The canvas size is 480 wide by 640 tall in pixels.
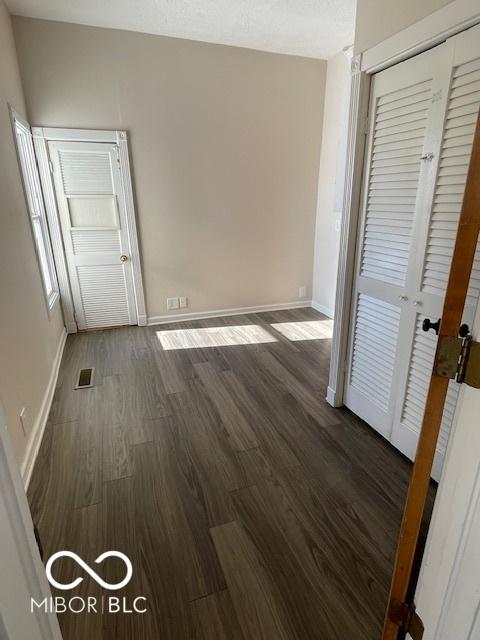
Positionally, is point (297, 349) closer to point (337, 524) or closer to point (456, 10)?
point (337, 524)

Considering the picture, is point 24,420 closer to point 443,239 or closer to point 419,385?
point 419,385

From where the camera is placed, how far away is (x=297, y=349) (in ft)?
11.5

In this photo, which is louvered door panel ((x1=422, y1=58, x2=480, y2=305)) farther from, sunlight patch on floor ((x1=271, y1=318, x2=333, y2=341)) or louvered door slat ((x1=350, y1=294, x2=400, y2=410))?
sunlight patch on floor ((x1=271, y1=318, x2=333, y2=341))

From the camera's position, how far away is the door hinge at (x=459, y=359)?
2.08 ft

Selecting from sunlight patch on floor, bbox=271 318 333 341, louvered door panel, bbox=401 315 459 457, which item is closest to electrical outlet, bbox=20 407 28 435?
louvered door panel, bbox=401 315 459 457

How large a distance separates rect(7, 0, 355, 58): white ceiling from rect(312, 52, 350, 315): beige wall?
1.19 ft

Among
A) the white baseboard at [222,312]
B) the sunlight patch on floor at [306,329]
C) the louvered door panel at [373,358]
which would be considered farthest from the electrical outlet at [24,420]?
the sunlight patch on floor at [306,329]

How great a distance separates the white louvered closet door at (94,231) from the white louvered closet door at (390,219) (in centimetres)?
266

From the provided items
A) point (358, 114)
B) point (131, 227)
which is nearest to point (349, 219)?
point (358, 114)

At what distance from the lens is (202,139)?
3799 millimetres

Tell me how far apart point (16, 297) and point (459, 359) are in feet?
7.52

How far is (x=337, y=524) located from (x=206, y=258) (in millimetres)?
Answer: 3194

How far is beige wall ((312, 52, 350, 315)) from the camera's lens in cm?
378

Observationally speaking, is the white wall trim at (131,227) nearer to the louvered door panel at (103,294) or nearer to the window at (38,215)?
the louvered door panel at (103,294)
